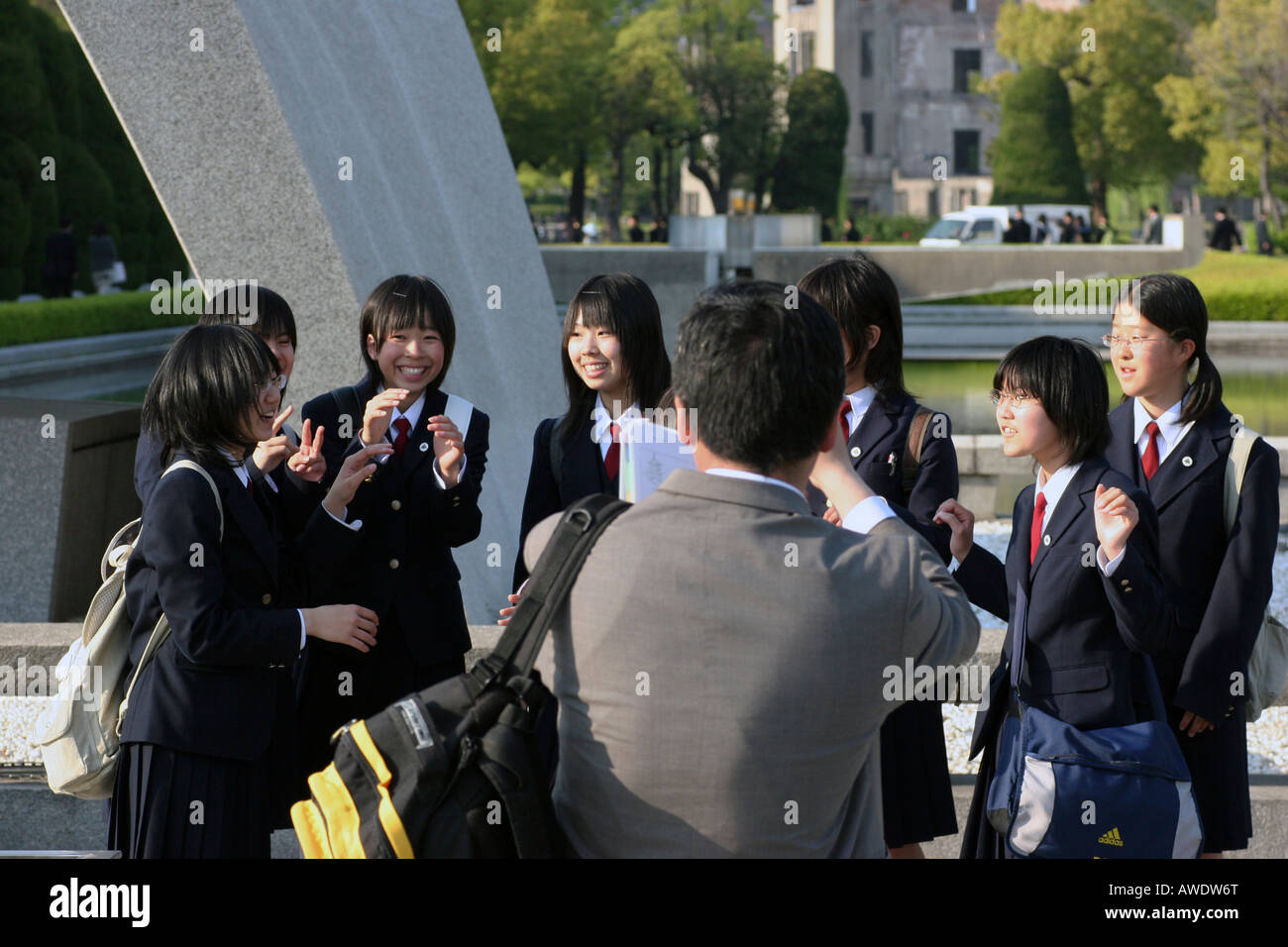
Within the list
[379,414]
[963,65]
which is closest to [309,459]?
[379,414]

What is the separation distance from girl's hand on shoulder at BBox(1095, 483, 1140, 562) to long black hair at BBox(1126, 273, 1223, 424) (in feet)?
1.92

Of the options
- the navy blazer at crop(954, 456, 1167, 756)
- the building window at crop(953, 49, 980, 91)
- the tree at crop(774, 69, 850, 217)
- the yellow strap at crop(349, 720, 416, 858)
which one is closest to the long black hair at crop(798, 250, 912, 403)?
the navy blazer at crop(954, 456, 1167, 756)

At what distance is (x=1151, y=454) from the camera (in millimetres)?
3262

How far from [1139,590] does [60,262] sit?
18.6m

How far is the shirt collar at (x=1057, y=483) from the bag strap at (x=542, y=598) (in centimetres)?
134

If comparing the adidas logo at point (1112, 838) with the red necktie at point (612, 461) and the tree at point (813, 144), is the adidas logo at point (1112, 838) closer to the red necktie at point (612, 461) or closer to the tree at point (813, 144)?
the red necktie at point (612, 461)

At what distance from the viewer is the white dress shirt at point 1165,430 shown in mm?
3232

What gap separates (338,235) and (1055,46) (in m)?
38.3

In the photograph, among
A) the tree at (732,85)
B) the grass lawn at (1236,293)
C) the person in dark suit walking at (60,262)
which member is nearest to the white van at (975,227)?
the tree at (732,85)

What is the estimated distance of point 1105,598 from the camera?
2.90m

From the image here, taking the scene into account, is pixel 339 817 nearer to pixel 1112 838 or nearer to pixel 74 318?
pixel 1112 838

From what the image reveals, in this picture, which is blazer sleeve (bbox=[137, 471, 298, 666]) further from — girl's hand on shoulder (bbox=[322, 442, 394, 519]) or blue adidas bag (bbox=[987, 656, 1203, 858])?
blue adidas bag (bbox=[987, 656, 1203, 858])

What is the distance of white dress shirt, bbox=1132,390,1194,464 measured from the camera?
127 inches

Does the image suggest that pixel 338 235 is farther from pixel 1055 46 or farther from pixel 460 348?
pixel 1055 46
